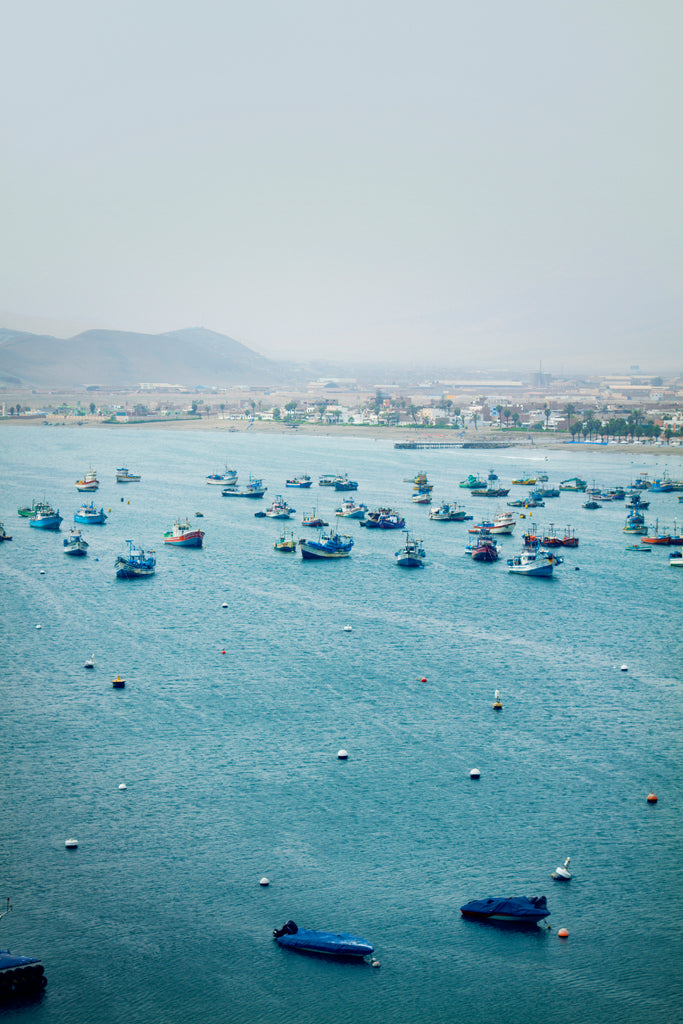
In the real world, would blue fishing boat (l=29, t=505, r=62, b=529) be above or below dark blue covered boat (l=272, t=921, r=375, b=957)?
above

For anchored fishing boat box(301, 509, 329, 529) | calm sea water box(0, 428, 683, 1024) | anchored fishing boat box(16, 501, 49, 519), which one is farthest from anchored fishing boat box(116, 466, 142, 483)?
calm sea water box(0, 428, 683, 1024)

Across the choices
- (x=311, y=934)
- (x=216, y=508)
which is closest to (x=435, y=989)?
A: (x=311, y=934)

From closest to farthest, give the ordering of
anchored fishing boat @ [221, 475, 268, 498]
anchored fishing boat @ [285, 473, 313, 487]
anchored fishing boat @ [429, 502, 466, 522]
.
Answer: anchored fishing boat @ [429, 502, 466, 522]
anchored fishing boat @ [221, 475, 268, 498]
anchored fishing boat @ [285, 473, 313, 487]

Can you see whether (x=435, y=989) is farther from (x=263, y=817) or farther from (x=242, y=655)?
(x=242, y=655)

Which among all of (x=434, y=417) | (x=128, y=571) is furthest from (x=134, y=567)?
(x=434, y=417)

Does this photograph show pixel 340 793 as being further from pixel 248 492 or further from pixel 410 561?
pixel 248 492

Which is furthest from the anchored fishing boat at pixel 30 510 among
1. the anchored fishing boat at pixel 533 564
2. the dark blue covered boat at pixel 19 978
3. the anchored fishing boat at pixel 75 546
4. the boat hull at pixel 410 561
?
the dark blue covered boat at pixel 19 978

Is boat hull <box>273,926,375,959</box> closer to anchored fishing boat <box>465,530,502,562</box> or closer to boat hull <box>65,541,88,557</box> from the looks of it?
→ anchored fishing boat <box>465,530,502,562</box>
